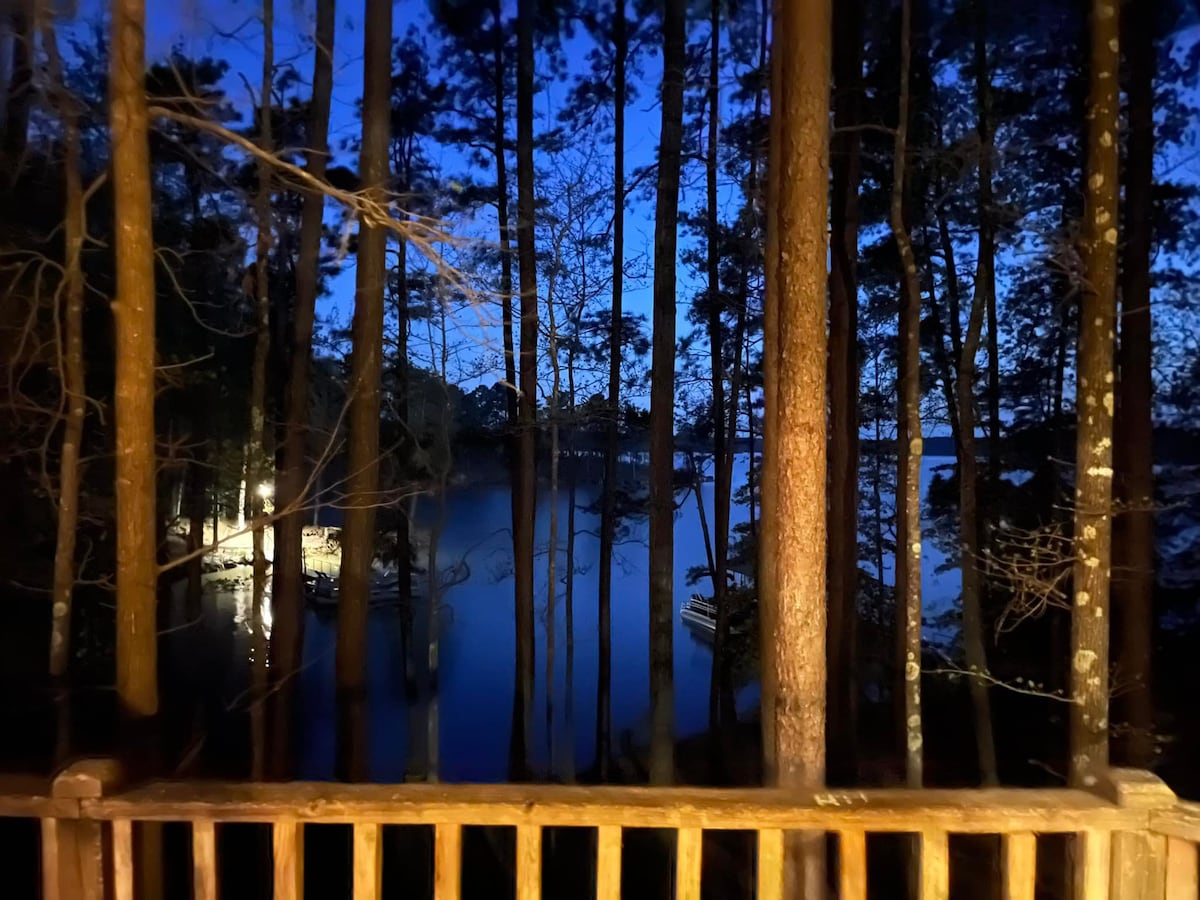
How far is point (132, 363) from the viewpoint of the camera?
378 centimetres

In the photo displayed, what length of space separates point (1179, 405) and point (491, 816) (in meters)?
12.3

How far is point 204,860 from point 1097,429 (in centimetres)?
559

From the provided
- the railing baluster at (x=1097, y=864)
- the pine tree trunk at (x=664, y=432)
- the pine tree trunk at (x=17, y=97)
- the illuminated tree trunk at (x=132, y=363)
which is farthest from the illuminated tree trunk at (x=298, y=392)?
the railing baluster at (x=1097, y=864)

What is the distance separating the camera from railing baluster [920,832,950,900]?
241cm

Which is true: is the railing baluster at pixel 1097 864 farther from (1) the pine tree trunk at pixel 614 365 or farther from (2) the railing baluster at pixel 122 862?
(1) the pine tree trunk at pixel 614 365

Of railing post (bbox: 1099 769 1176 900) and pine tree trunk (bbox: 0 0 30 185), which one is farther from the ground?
pine tree trunk (bbox: 0 0 30 185)

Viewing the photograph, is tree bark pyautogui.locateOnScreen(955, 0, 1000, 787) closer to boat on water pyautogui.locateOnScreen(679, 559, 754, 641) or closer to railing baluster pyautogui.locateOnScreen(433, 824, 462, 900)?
boat on water pyautogui.locateOnScreen(679, 559, 754, 641)

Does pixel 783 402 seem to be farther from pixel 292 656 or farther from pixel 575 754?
pixel 575 754

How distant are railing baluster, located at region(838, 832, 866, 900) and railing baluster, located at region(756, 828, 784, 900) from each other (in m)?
0.20

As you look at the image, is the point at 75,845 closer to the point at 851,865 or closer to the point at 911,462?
the point at 851,865

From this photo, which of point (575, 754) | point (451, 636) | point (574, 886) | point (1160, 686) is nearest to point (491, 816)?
point (574, 886)

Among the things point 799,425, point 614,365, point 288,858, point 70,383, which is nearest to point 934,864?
point 799,425

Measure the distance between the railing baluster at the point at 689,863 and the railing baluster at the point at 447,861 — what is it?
2.45 ft

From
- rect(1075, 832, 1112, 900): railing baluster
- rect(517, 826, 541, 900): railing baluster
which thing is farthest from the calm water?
rect(1075, 832, 1112, 900): railing baluster
